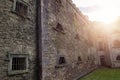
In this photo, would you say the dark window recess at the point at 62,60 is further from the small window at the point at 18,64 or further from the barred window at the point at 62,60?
the small window at the point at 18,64

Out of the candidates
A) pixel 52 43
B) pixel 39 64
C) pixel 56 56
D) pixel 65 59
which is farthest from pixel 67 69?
pixel 39 64

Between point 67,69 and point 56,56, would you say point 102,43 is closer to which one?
point 67,69

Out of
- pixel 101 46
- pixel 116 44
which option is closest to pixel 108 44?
pixel 116 44

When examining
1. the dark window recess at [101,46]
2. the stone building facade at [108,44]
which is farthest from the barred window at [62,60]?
the dark window recess at [101,46]

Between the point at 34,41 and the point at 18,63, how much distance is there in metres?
1.65

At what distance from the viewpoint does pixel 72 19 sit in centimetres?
1338

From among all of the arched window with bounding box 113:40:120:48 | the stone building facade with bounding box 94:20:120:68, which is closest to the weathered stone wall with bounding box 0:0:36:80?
the stone building facade with bounding box 94:20:120:68

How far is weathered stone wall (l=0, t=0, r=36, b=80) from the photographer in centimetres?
595

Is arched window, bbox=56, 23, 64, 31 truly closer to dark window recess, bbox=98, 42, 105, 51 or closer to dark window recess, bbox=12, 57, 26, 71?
dark window recess, bbox=12, 57, 26, 71

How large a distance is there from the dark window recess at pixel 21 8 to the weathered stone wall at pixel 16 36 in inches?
10.0

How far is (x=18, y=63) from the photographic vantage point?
21.9ft

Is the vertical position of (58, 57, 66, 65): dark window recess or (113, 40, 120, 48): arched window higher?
(113, 40, 120, 48): arched window

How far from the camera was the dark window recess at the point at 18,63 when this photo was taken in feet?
21.1

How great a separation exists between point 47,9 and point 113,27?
21803mm
